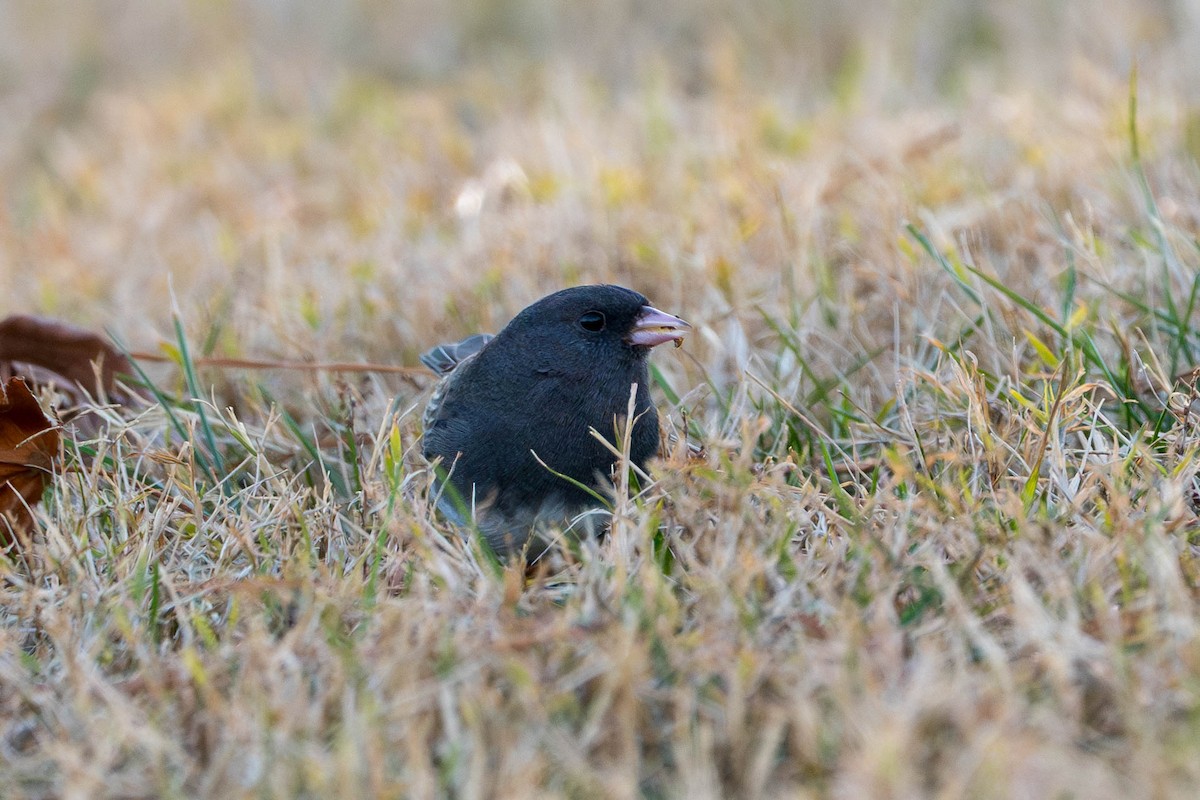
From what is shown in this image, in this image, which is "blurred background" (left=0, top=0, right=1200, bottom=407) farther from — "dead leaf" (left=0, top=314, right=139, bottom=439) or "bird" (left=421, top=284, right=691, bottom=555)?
"bird" (left=421, top=284, right=691, bottom=555)

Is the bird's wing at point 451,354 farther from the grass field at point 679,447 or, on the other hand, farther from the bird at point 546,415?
the bird at point 546,415

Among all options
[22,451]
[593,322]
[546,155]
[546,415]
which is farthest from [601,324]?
[546,155]

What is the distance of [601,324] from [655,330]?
0.37 feet

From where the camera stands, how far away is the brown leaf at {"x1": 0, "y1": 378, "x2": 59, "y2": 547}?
2.43 m

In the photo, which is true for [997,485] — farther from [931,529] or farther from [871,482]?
[931,529]

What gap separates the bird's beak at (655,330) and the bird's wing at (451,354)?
55 cm

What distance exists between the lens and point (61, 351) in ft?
9.75

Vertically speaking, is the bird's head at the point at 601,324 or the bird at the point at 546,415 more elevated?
the bird's head at the point at 601,324

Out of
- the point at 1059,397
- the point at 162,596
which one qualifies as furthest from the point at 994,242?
the point at 162,596

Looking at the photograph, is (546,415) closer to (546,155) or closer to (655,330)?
(655,330)

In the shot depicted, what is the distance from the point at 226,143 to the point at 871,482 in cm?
404

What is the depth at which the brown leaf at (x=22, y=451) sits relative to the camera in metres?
2.43

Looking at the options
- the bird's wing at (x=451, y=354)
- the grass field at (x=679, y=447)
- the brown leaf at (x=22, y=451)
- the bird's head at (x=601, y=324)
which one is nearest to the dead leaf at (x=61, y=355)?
the grass field at (x=679, y=447)

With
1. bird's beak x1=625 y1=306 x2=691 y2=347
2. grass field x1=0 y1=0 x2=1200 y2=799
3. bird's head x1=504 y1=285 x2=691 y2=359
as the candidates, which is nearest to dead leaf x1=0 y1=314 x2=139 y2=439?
grass field x1=0 y1=0 x2=1200 y2=799
